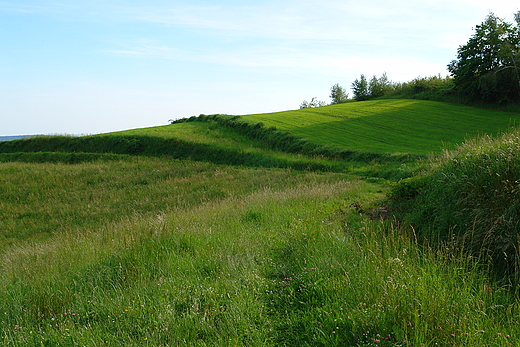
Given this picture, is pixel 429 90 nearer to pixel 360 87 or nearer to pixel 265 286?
pixel 360 87

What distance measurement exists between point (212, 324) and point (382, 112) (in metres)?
46.4

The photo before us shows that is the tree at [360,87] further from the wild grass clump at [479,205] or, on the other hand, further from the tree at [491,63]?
the wild grass clump at [479,205]

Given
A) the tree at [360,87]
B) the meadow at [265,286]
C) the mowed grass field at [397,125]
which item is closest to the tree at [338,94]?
the tree at [360,87]

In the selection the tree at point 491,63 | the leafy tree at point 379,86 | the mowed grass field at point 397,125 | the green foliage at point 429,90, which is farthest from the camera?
the leafy tree at point 379,86

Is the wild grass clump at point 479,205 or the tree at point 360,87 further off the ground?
the tree at point 360,87

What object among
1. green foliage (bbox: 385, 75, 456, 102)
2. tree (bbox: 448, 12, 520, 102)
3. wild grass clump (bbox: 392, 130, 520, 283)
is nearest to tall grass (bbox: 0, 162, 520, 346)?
wild grass clump (bbox: 392, 130, 520, 283)

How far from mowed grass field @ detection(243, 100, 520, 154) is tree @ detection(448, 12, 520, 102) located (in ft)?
10.0

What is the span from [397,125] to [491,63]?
18.7 m

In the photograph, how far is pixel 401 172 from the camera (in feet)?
57.3

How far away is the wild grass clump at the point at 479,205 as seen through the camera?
6195mm

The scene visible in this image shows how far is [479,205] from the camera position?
718cm

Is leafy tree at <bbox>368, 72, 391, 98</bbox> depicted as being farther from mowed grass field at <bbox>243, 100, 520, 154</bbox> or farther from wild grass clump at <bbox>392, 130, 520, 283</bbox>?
wild grass clump at <bbox>392, 130, 520, 283</bbox>

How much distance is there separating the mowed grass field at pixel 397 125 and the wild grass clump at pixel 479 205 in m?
17.4

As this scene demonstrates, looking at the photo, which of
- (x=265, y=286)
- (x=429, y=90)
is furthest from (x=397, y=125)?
(x=265, y=286)
